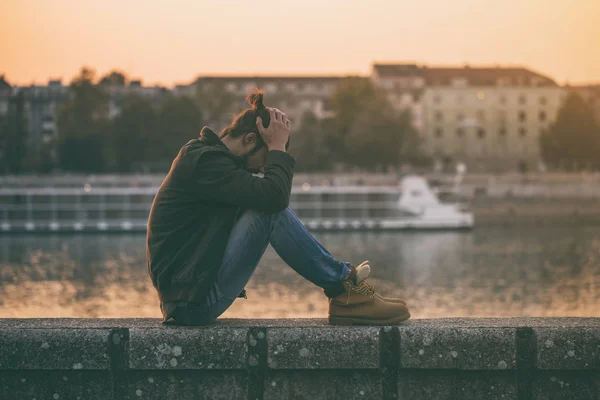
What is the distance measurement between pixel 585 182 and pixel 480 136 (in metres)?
33.9

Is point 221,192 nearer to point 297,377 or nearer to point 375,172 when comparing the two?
point 297,377

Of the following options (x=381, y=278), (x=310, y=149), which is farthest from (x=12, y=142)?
(x=381, y=278)

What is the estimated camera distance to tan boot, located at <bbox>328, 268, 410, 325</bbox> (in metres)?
5.69

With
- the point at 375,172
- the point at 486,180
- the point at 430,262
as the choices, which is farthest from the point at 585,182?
the point at 430,262

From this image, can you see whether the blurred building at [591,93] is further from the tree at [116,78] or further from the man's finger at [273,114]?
the man's finger at [273,114]

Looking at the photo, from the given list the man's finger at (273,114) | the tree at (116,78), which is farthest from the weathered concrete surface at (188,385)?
the tree at (116,78)

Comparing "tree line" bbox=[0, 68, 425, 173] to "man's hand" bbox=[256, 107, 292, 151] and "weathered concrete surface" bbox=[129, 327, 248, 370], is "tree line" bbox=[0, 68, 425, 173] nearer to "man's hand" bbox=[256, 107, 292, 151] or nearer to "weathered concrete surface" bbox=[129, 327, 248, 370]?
"man's hand" bbox=[256, 107, 292, 151]

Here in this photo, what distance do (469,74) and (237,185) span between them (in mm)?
112886

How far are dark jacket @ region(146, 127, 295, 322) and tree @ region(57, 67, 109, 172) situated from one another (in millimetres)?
83268

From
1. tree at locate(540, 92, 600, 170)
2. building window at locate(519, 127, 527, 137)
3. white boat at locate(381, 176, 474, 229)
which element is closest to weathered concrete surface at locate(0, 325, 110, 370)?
white boat at locate(381, 176, 474, 229)

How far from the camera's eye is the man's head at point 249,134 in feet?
19.0

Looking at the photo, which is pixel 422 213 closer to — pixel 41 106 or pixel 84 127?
pixel 84 127

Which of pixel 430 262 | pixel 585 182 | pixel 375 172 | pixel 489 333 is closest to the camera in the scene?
pixel 489 333

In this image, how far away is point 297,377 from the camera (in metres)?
5.50
